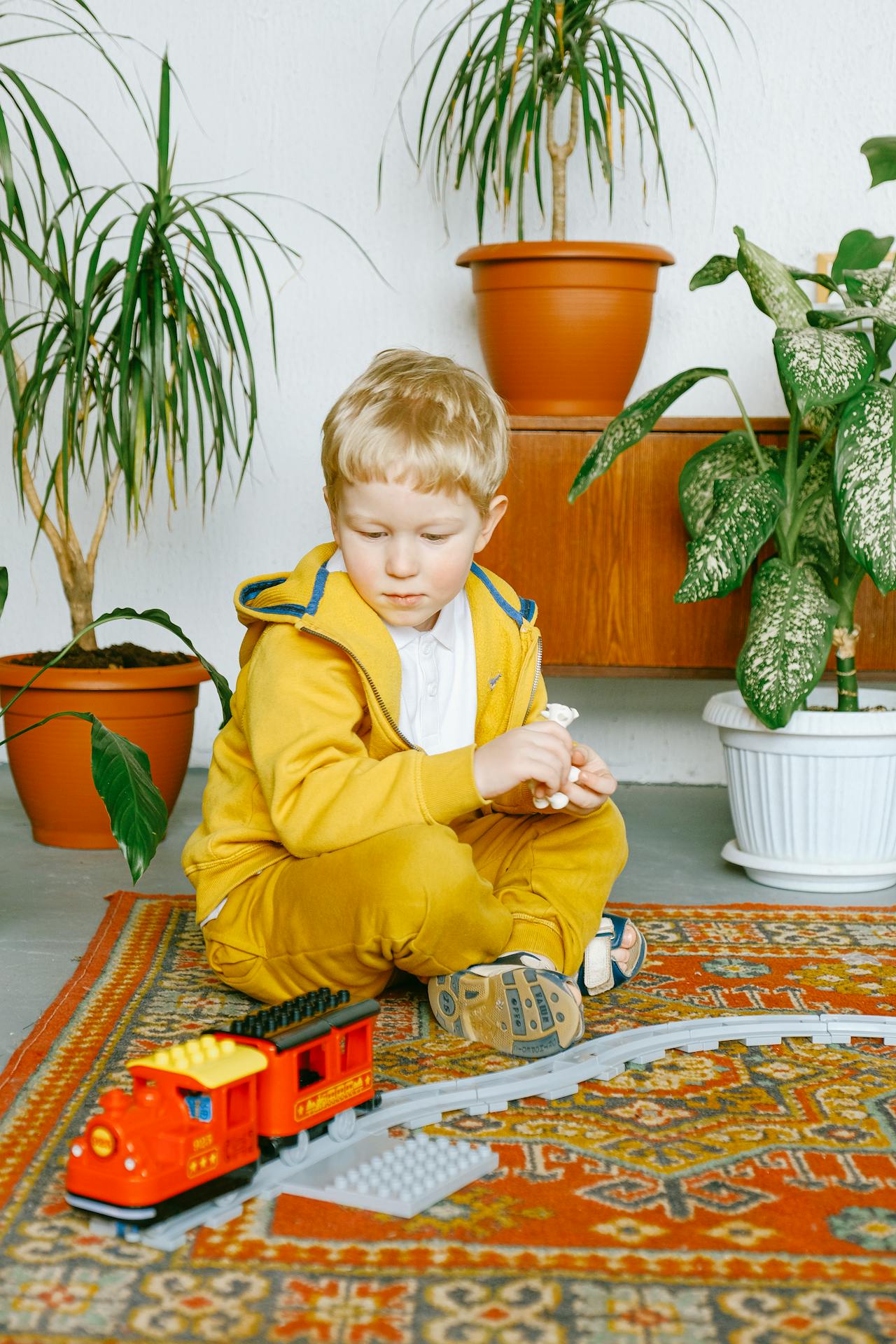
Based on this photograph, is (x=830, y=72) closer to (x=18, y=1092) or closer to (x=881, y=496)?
(x=881, y=496)

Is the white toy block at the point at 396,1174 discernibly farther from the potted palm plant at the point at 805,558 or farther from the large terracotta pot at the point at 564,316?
the large terracotta pot at the point at 564,316

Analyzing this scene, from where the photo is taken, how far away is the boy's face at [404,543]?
4.33 feet

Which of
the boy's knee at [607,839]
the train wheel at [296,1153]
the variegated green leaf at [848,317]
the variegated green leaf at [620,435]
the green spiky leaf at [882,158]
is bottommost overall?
the train wheel at [296,1153]

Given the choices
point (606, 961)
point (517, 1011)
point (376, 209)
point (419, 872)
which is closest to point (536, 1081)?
point (517, 1011)

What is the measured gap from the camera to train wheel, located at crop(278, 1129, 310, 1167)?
96 cm

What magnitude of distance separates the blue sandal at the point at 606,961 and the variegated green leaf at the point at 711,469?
756mm

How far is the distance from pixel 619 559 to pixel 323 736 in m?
1.05

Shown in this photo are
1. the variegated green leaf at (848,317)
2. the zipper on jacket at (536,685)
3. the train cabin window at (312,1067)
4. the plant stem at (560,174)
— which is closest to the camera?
the train cabin window at (312,1067)

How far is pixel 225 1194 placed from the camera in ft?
2.99

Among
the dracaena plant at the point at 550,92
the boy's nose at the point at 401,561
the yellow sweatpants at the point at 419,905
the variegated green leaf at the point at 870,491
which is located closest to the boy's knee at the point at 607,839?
the yellow sweatpants at the point at 419,905

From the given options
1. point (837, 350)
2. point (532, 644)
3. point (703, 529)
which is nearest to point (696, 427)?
point (703, 529)

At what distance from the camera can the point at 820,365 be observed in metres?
1.68

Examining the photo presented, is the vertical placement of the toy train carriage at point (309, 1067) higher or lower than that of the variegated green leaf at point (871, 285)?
lower

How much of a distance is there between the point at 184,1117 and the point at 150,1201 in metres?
0.05
